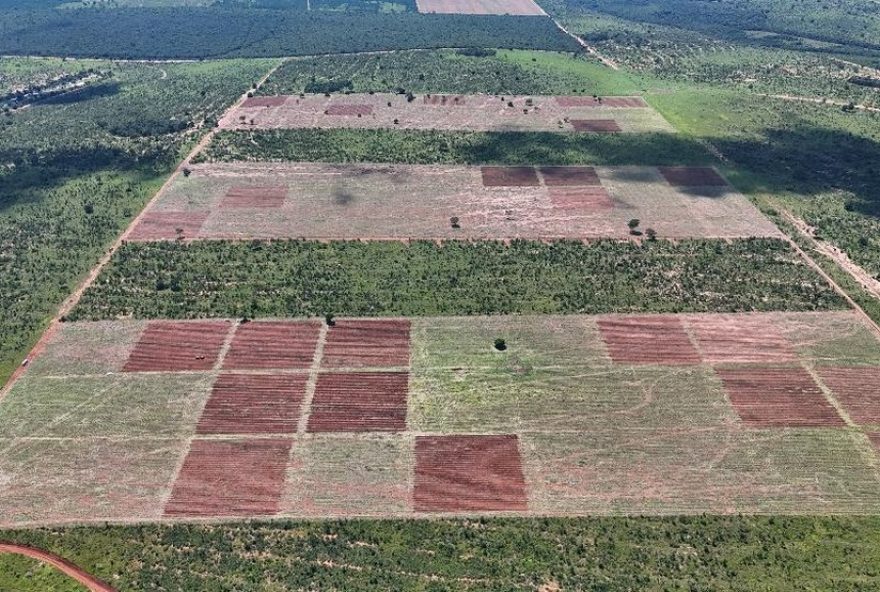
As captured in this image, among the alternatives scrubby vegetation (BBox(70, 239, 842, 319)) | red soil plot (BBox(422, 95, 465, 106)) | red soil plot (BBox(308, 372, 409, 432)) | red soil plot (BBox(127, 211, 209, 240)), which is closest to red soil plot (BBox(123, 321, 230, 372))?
scrubby vegetation (BBox(70, 239, 842, 319))

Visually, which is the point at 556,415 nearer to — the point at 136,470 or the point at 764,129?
the point at 136,470

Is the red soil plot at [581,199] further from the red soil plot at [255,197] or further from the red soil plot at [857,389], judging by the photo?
the red soil plot at [255,197]

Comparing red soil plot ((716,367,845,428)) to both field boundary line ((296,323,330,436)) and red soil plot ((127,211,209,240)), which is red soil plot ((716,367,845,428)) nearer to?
field boundary line ((296,323,330,436))

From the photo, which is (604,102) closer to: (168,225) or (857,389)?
(168,225)

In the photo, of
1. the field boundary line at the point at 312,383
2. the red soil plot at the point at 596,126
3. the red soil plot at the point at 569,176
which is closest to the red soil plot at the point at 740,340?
the field boundary line at the point at 312,383

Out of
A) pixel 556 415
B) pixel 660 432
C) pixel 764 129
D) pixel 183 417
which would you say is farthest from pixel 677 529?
pixel 764 129

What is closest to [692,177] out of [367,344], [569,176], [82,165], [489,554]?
[569,176]
